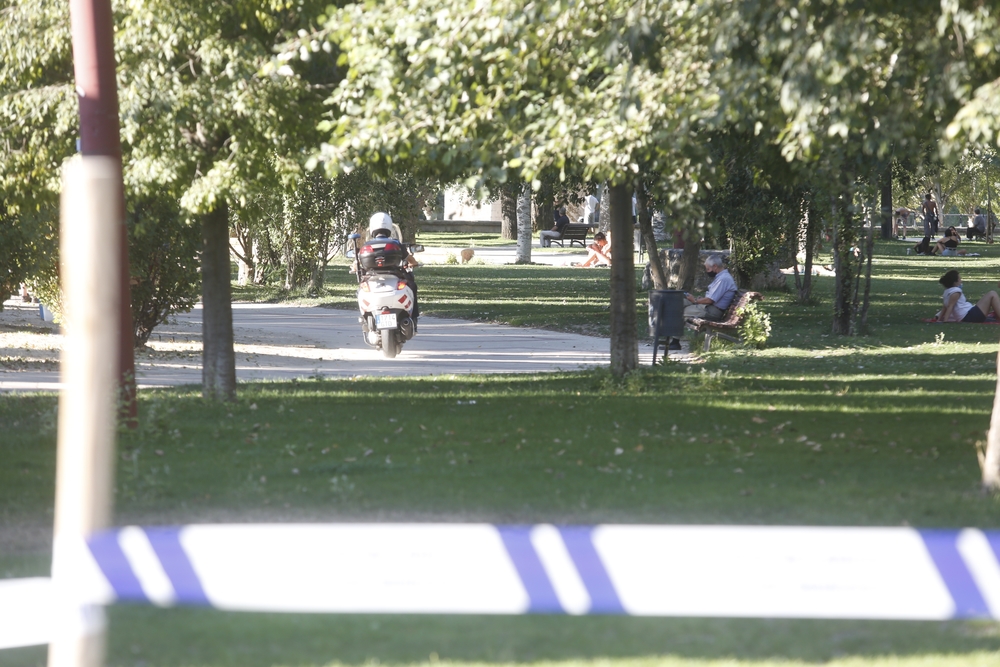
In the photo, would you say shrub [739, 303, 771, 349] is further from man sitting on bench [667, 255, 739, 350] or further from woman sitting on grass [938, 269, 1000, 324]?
woman sitting on grass [938, 269, 1000, 324]

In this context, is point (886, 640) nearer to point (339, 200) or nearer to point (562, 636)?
point (562, 636)

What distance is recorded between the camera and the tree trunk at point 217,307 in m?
10.5

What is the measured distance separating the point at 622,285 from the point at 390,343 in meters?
4.52

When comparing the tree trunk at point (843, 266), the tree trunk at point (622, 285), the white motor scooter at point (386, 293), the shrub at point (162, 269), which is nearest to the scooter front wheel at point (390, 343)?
the white motor scooter at point (386, 293)

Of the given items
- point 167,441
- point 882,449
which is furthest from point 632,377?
point 167,441

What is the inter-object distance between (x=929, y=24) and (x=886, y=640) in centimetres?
376

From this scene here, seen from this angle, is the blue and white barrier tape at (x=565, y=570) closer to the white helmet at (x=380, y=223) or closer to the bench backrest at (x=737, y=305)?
the bench backrest at (x=737, y=305)

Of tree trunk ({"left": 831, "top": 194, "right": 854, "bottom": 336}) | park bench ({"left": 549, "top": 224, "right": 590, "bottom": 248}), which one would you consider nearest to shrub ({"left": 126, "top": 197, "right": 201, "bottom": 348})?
tree trunk ({"left": 831, "top": 194, "right": 854, "bottom": 336})

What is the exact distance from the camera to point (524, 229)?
37.1 meters

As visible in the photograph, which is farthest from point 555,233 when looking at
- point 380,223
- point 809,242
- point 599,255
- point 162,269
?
point 162,269

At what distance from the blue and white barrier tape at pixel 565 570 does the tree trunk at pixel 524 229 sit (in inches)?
1304

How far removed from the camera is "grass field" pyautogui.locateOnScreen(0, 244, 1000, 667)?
4.62m

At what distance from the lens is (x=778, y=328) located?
18.5 metres

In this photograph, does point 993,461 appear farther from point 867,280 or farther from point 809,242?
point 809,242
